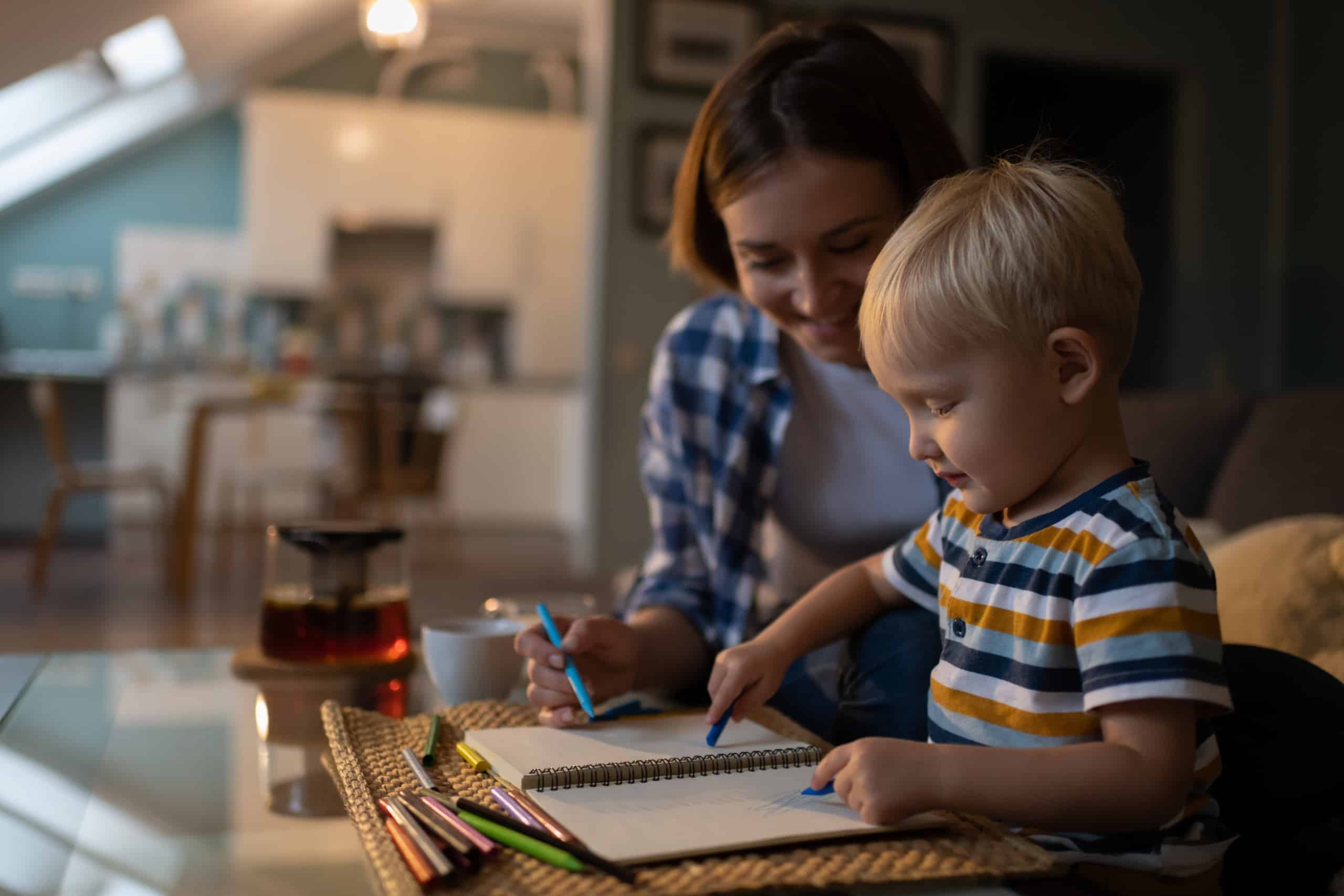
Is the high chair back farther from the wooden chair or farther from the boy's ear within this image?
the boy's ear

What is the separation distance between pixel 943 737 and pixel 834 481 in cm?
52

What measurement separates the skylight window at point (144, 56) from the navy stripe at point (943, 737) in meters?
5.56

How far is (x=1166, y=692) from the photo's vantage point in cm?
52

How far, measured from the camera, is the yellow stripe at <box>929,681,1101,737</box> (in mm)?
581


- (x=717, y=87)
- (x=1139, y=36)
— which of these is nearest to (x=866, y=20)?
(x=1139, y=36)

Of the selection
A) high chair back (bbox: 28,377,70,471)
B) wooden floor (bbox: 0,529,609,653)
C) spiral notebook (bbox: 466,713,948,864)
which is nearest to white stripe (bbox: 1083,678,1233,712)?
spiral notebook (bbox: 466,713,948,864)

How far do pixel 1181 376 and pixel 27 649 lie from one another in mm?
4207

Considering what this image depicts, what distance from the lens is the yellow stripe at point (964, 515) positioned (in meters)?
0.69

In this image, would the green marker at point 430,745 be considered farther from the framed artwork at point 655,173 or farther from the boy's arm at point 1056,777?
the framed artwork at point 655,173

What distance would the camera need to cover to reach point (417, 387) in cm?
440

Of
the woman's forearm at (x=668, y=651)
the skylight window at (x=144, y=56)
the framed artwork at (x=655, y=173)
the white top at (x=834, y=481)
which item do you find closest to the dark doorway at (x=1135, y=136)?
the framed artwork at (x=655, y=173)

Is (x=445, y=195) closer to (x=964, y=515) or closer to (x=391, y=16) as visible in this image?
(x=391, y=16)

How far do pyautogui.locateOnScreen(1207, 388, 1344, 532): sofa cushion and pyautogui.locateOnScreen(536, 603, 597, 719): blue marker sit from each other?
861 mm

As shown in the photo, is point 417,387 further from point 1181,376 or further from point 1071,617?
point 1071,617
